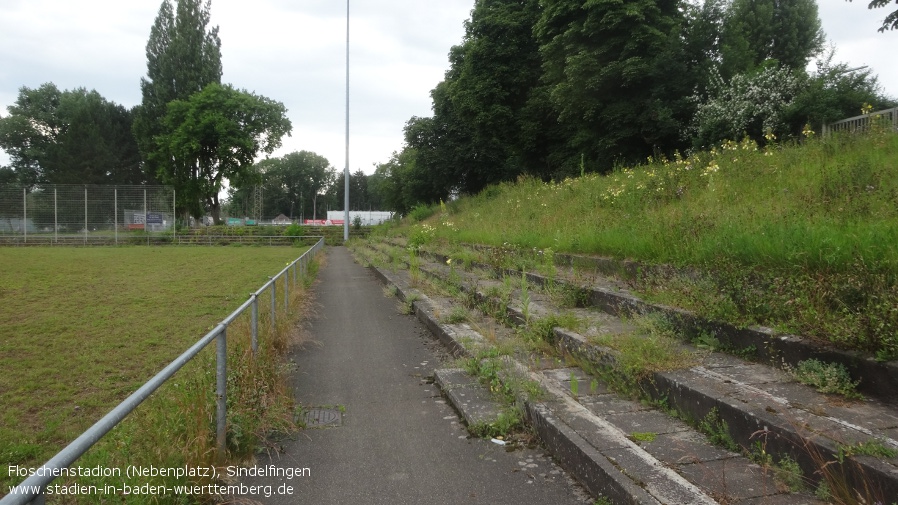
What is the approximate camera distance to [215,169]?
4753 centimetres

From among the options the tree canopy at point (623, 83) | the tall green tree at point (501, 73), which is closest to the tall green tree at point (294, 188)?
the tree canopy at point (623, 83)

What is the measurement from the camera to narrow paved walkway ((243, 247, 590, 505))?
3178mm

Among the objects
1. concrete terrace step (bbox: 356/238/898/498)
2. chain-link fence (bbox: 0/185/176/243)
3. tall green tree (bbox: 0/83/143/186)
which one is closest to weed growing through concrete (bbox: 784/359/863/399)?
concrete terrace step (bbox: 356/238/898/498)

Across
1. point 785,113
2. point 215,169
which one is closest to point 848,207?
point 785,113

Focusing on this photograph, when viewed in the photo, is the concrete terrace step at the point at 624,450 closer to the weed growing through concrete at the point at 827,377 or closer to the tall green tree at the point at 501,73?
the weed growing through concrete at the point at 827,377

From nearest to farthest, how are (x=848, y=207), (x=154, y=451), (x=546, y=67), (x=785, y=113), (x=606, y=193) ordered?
1. (x=154, y=451)
2. (x=848, y=207)
3. (x=606, y=193)
4. (x=785, y=113)
5. (x=546, y=67)

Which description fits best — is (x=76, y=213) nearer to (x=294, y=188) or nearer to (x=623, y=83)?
(x=623, y=83)

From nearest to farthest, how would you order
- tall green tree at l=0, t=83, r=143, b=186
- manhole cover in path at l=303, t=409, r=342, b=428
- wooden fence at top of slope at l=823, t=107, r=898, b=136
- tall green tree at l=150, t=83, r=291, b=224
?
manhole cover in path at l=303, t=409, r=342, b=428 → wooden fence at top of slope at l=823, t=107, r=898, b=136 → tall green tree at l=150, t=83, r=291, b=224 → tall green tree at l=0, t=83, r=143, b=186

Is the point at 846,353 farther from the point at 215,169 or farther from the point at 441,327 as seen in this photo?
the point at 215,169

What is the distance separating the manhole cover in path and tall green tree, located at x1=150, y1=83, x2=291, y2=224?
1707 inches

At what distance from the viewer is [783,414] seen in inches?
110

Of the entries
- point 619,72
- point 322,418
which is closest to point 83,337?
point 322,418

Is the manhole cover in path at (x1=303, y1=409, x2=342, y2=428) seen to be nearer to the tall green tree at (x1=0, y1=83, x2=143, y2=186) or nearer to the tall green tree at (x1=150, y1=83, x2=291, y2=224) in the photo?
the tall green tree at (x1=150, y1=83, x2=291, y2=224)

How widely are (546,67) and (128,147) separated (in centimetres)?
5347
